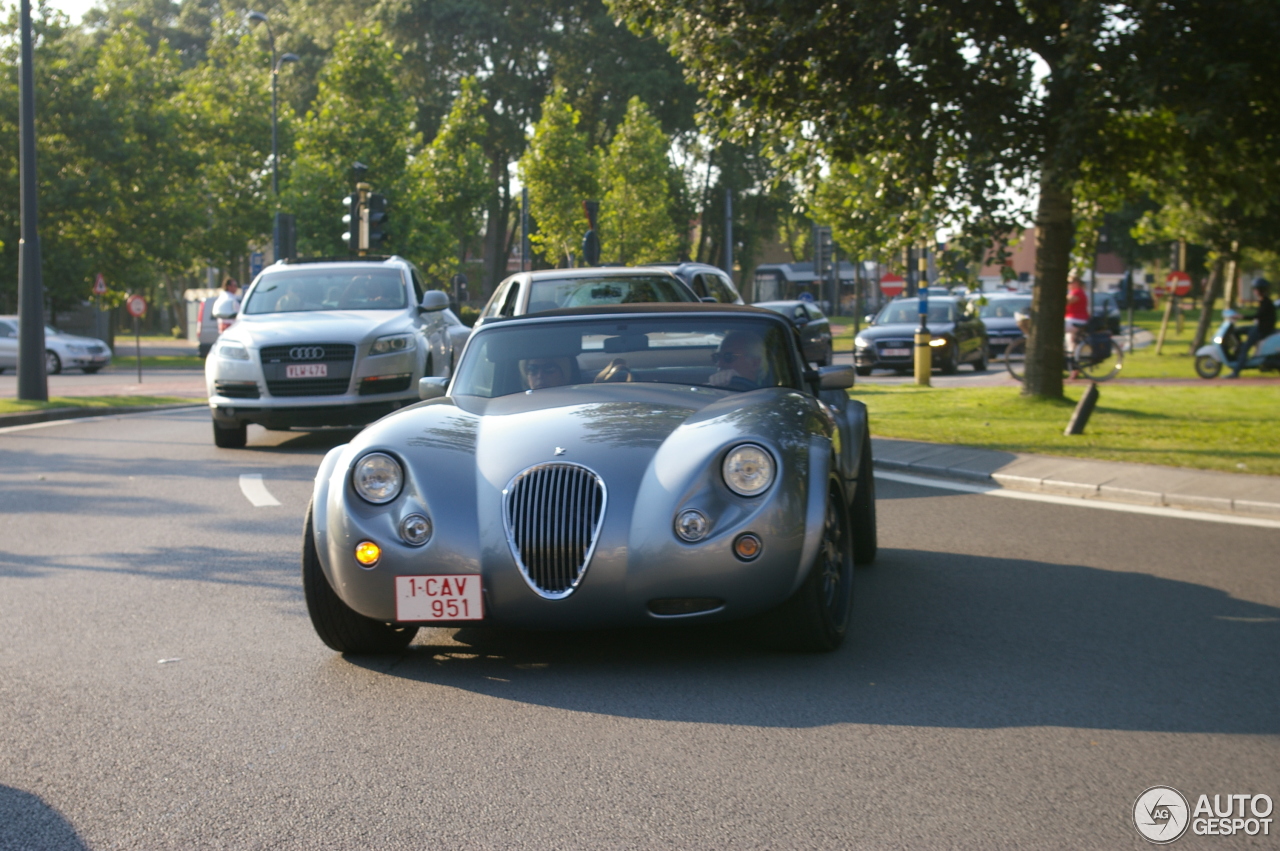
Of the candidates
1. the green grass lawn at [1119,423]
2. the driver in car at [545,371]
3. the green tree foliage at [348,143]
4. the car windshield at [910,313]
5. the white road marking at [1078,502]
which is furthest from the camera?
the green tree foliage at [348,143]

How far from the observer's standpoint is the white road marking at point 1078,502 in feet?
29.0

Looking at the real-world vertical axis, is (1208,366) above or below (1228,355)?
below

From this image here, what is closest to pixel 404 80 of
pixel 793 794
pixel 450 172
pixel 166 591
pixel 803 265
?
pixel 450 172

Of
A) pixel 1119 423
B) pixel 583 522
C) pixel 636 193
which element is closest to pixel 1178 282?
pixel 1119 423

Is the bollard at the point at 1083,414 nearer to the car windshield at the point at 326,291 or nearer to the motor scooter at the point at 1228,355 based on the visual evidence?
the car windshield at the point at 326,291

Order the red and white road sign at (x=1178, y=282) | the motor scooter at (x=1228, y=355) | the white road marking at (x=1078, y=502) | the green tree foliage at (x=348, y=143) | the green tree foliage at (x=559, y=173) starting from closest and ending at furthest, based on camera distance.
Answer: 1. the white road marking at (x=1078, y=502)
2. the motor scooter at (x=1228, y=355)
3. the red and white road sign at (x=1178, y=282)
4. the green tree foliage at (x=348, y=143)
5. the green tree foliage at (x=559, y=173)

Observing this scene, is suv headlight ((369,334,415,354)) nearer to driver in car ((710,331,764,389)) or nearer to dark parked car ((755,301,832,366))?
driver in car ((710,331,764,389))

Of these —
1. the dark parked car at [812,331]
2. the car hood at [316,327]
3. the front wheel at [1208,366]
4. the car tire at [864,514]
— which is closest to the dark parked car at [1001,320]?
the dark parked car at [812,331]

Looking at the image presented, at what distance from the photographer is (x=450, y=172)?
51031 mm

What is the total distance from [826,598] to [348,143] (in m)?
43.7

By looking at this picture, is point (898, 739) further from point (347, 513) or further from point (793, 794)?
point (347, 513)

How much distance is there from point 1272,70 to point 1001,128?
8.96 feet

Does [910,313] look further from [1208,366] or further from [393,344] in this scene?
[393,344]

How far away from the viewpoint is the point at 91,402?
777 inches
